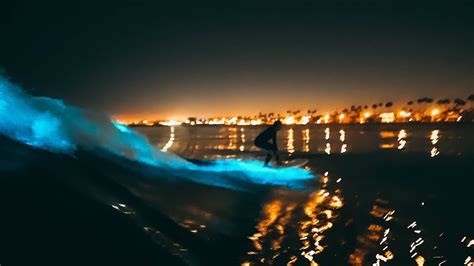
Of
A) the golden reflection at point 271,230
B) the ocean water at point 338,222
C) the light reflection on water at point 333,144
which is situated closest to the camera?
the ocean water at point 338,222

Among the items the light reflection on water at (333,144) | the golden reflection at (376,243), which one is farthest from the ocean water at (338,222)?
the light reflection on water at (333,144)

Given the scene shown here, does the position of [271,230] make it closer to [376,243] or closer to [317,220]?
[317,220]

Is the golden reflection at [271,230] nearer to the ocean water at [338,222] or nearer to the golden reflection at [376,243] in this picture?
the ocean water at [338,222]

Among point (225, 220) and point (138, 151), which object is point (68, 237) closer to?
point (225, 220)

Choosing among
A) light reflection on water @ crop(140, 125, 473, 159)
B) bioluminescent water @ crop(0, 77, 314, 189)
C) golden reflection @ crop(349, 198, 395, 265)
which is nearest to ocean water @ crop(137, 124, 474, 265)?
golden reflection @ crop(349, 198, 395, 265)

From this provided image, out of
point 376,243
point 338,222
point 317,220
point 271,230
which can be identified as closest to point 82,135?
point 271,230

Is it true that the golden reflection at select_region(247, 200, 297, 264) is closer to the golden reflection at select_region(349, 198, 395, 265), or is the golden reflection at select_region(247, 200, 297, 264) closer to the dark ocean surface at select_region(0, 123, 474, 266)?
the dark ocean surface at select_region(0, 123, 474, 266)

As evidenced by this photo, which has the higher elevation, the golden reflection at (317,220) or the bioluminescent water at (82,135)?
the bioluminescent water at (82,135)

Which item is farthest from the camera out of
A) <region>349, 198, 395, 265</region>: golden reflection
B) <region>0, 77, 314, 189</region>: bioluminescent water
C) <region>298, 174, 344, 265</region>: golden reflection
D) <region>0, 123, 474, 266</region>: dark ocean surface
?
<region>0, 77, 314, 189</region>: bioluminescent water
